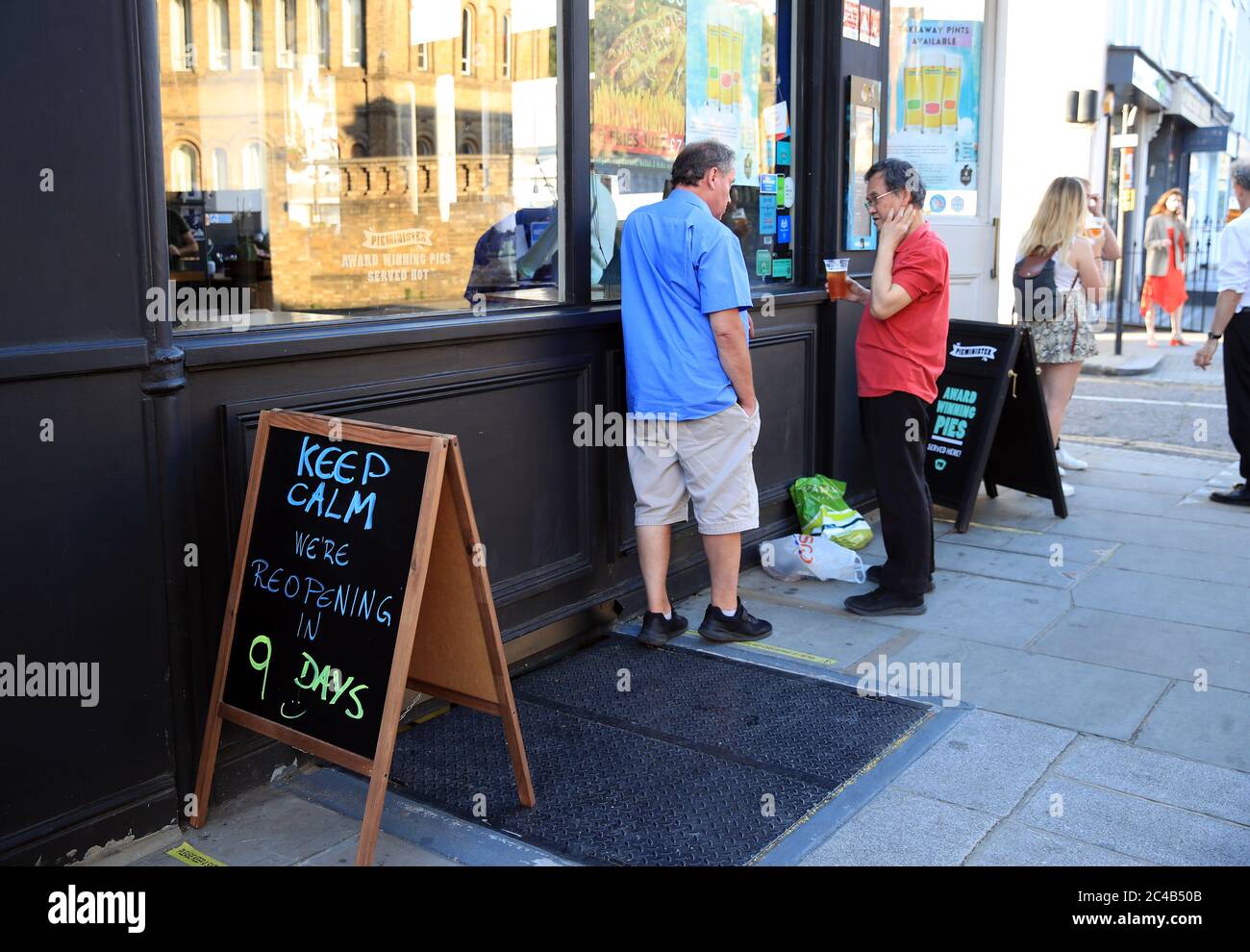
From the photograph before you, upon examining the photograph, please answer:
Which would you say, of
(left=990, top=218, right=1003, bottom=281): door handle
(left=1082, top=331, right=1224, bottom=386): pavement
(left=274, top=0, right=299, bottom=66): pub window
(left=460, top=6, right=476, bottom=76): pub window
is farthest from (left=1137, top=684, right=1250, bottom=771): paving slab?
(left=1082, top=331, right=1224, bottom=386): pavement

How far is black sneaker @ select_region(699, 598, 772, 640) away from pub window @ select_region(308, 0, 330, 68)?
5066 millimetres

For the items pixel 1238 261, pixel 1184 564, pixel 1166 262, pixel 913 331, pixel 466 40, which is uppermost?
pixel 466 40

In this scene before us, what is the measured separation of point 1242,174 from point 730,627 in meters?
4.86

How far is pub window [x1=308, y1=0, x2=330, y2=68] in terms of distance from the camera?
771 cm

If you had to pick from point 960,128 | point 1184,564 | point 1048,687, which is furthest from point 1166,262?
point 1048,687

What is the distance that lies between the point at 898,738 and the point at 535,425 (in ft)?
5.81

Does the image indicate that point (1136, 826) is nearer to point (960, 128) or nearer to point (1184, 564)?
point (1184, 564)

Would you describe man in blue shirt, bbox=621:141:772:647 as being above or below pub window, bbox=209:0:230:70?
below

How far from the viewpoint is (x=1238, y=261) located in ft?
23.1

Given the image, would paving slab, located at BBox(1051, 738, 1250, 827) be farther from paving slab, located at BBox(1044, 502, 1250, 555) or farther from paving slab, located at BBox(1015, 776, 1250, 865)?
paving slab, located at BBox(1044, 502, 1250, 555)

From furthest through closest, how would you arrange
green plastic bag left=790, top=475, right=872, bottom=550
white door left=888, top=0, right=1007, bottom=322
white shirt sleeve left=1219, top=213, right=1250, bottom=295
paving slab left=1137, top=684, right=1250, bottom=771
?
white door left=888, top=0, right=1007, bottom=322 → white shirt sleeve left=1219, top=213, right=1250, bottom=295 → green plastic bag left=790, top=475, right=872, bottom=550 → paving slab left=1137, top=684, right=1250, bottom=771

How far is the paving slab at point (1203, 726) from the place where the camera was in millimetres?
3826

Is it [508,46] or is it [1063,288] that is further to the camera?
[1063,288]

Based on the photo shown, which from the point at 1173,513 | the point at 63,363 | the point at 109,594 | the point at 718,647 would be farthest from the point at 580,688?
Answer: the point at 1173,513
